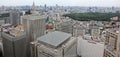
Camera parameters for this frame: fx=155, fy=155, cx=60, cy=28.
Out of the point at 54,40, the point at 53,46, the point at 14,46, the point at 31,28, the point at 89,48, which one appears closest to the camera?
the point at 53,46

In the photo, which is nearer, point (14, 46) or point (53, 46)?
point (53, 46)

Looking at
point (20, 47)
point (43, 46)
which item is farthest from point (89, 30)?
point (43, 46)

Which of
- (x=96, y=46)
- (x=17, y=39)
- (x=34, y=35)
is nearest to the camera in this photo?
(x=17, y=39)

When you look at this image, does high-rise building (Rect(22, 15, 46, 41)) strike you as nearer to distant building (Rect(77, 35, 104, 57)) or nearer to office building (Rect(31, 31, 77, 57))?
office building (Rect(31, 31, 77, 57))

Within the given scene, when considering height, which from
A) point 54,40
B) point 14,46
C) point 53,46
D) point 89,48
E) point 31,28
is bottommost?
point 89,48

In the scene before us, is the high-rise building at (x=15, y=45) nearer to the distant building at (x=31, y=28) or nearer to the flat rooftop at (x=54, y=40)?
the distant building at (x=31, y=28)

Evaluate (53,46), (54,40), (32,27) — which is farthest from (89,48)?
(32,27)

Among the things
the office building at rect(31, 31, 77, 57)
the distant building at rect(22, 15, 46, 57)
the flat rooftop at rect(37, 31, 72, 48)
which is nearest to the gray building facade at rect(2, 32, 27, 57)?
the distant building at rect(22, 15, 46, 57)

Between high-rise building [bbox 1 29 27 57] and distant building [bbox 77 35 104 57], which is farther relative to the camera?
distant building [bbox 77 35 104 57]

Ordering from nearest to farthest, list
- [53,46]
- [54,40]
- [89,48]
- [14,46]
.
A: 1. [53,46]
2. [54,40]
3. [14,46]
4. [89,48]

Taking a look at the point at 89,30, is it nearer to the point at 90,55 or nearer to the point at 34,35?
the point at 90,55

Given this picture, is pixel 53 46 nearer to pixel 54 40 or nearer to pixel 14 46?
pixel 54 40
